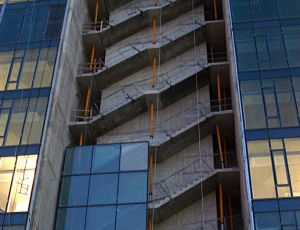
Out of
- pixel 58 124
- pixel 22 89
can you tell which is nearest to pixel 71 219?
pixel 58 124

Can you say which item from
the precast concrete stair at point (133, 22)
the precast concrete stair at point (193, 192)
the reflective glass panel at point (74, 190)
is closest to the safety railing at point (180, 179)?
the precast concrete stair at point (193, 192)

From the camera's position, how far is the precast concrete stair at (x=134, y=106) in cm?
3566

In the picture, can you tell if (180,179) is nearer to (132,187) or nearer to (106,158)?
(132,187)

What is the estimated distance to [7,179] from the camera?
30625 mm

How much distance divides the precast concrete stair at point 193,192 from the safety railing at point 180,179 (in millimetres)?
759

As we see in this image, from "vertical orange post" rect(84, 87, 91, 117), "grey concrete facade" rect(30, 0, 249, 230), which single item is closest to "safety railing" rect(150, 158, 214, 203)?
"grey concrete facade" rect(30, 0, 249, 230)

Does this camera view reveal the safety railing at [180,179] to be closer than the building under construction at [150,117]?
No

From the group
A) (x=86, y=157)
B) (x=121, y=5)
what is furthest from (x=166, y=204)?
(x=121, y=5)

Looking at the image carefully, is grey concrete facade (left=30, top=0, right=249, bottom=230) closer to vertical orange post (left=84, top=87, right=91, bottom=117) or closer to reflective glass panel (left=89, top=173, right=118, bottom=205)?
vertical orange post (left=84, top=87, right=91, bottom=117)

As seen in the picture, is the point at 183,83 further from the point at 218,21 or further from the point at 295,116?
the point at 295,116

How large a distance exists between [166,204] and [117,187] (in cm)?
280

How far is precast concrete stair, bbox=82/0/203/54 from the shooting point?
40.6m

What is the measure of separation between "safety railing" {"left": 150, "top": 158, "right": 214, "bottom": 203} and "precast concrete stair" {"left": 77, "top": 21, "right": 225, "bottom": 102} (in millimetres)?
8159

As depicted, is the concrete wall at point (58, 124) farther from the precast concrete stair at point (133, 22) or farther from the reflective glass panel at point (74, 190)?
the precast concrete stair at point (133, 22)
